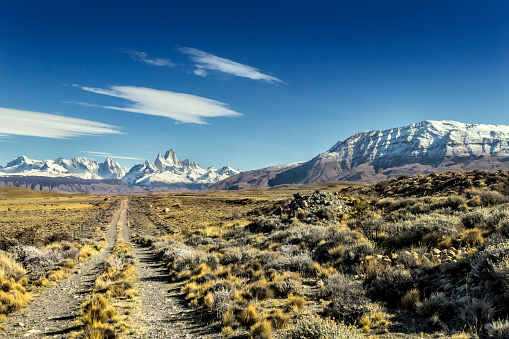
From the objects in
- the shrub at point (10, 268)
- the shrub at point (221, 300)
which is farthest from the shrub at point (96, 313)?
the shrub at point (10, 268)

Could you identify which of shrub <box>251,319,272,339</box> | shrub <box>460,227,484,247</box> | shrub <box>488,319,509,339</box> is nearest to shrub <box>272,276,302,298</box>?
shrub <box>251,319,272,339</box>

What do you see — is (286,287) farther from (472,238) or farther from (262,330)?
(472,238)

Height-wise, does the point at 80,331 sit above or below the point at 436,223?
below

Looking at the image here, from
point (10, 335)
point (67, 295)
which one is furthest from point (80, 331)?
point (67, 295)

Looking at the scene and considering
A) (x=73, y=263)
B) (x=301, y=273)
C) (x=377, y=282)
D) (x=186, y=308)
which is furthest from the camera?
(x=73, y=263)

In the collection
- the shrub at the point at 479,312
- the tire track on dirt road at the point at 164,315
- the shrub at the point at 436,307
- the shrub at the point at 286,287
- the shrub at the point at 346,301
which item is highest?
the shrub at the point at 479,312

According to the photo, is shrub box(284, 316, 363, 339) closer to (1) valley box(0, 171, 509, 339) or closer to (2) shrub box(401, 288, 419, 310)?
(1) valley box(0, 171, 509, 339)

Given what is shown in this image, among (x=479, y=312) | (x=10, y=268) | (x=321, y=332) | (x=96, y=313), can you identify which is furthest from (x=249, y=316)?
(x=10, y=268)

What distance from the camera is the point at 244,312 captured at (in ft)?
26.0

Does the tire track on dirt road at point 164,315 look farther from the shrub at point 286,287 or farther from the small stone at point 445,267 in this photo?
the small stone at point 445,267

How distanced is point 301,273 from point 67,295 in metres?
10.3

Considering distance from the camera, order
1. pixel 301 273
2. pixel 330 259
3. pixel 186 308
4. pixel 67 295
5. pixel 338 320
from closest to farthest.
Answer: pixel 338 320
pixel 186 308
pixel 67 295
pixel 301 273
pixel 330 259

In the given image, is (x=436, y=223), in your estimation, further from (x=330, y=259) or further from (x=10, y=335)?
(x=10, y=335)

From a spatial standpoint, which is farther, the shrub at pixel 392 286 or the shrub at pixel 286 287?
the shrub at pixel 286 287
